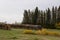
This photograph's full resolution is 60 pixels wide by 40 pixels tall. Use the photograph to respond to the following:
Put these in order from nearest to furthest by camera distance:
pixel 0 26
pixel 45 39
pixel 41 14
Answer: pixel 45 39, pixel 0 26, pixel 41 14

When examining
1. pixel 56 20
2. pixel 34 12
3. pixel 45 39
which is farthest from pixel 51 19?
pixel 45 39

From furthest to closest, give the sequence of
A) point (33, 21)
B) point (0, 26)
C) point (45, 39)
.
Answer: point (33, 21), point (0, 26), point (45, 39)

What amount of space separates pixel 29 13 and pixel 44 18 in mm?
5567

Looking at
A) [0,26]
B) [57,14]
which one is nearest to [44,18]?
Answer: [57,14]

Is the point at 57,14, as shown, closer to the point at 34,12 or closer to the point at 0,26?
the point at 34,12

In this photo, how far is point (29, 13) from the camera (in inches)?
2719

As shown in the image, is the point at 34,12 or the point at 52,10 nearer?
the point at 34,12

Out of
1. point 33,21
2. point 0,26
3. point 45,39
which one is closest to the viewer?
point 45,39

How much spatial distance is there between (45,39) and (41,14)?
43577 millimetres

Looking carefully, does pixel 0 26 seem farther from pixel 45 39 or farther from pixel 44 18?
pixel 44 18

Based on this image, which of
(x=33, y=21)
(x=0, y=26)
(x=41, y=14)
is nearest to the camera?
(x=0, y=26)

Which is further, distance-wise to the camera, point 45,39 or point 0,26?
point 0,26

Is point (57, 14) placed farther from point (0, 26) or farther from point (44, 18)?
point (0, 26)

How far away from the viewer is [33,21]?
63594 millimetres
